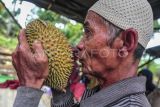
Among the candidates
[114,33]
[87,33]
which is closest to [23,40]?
[87,33]

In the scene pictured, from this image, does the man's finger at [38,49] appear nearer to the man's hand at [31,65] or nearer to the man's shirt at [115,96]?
the man's hand at [31,65]

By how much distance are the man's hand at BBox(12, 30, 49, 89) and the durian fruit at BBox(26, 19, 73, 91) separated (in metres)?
0.10

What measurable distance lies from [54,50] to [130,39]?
37 cm

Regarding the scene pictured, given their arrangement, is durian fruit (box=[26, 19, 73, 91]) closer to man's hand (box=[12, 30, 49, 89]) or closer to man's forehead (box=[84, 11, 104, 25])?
man's hand (box=[12, 30, 49, 89])

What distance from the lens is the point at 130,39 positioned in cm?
154

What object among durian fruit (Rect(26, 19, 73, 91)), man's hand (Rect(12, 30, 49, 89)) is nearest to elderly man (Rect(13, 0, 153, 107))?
man's hand (Rect(12, 30, 49, 89))

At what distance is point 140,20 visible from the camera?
1542 millimetres

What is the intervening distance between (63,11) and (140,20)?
2236mm

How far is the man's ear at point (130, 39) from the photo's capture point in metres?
1.52

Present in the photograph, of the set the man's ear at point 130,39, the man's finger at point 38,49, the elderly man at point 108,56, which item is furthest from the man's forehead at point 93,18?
the man's finger at point 38,49

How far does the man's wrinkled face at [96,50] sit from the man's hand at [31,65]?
163mm

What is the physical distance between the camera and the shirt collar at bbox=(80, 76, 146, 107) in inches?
58.5

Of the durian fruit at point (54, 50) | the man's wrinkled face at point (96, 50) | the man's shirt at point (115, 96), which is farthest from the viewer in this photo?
the durian fruit at point (54, 50)

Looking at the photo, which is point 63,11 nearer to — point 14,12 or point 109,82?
point 14,12
